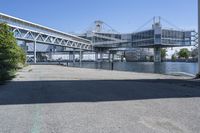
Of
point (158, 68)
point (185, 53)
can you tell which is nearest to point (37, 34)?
point (158, 68)

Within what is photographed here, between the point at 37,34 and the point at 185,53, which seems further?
the point at 185,53

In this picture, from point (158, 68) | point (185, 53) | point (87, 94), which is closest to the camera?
point (87, 94)

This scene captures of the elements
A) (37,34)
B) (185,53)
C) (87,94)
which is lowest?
(87,94)

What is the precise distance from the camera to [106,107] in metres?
11.0

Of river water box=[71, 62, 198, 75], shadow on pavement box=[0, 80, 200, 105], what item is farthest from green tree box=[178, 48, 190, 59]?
shadow on pavement box=[0, 80, 200, 105]

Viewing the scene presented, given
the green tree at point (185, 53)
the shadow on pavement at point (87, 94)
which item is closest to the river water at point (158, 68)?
the shadow on pavement at point (87, 94)

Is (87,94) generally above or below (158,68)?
above

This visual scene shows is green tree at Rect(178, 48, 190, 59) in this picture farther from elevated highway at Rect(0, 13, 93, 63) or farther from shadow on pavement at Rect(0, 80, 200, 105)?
shadow on pavement at Rect(0, 80, 200, 105)

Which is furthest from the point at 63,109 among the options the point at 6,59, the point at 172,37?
the point at 172,37

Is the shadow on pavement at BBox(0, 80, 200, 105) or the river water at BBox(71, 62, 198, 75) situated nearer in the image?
the shadow on pavement at BBox(0, 80, 200, 105)

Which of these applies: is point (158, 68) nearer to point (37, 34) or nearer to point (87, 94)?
point (37, 34)

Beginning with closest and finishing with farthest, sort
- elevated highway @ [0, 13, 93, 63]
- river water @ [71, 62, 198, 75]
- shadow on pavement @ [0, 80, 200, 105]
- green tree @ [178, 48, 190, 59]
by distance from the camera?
1. shadow on pavement @ [0, 80, 200, 105]
2. river water @ [71, 62, 198, 75]
3. elevated highway @ [0, 13, 93, 63]
4. green tree @ [178, 48, 190, 59]

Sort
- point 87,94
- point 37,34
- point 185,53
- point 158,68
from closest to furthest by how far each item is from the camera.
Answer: point 87,94 < point 158,68 < point 37,34 < point 185,53

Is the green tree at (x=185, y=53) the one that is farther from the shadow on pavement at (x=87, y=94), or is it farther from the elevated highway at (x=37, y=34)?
the shadow on pavement at (x=87, y=94)
